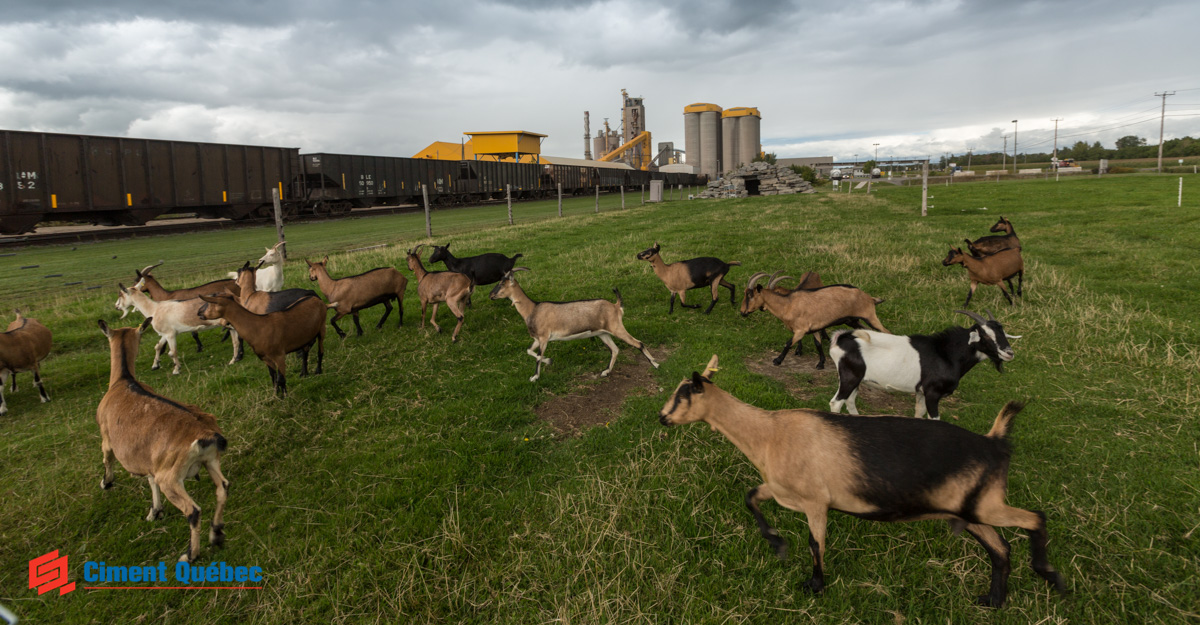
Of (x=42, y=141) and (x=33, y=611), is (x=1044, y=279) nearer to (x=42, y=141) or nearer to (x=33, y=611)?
(x=33, y=611)

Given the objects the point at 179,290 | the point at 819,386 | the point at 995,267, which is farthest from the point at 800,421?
the point at 179,290

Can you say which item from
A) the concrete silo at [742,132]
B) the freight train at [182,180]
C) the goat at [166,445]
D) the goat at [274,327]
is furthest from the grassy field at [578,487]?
the concrete silo at [742,132]

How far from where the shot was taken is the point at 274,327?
6.46 meters

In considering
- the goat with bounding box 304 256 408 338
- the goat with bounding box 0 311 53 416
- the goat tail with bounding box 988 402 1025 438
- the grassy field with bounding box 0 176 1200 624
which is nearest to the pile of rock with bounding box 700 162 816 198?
the grassy field with bounding box 0 176 1200 624

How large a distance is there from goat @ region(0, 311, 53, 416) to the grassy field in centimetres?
29

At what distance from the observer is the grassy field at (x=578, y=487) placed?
349 centimetres

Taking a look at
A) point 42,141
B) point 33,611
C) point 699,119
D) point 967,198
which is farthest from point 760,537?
point 699,119

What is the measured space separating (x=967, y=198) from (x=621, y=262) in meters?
31.3

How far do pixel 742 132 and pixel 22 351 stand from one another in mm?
103058

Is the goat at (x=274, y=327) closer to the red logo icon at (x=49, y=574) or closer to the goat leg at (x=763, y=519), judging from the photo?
the red logo icon at (x=49, y=574)

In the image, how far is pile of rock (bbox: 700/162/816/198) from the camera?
50656 mm

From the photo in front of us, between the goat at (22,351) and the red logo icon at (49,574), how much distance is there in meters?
4.04

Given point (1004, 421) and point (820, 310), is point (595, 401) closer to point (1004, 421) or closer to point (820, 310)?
point (820, 310)

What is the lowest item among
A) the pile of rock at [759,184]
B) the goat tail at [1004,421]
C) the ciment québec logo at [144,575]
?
the ciment québec logo at [144,575]
